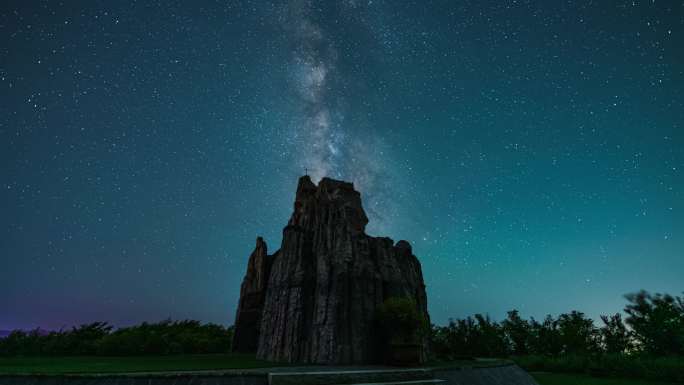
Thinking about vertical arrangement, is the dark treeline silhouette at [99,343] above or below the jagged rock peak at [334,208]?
below

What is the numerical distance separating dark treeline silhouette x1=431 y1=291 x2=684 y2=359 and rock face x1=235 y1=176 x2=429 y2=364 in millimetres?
15953

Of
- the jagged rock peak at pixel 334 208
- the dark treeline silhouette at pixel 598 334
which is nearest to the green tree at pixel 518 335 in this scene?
the dark treeline silhouette at pixel 598 334

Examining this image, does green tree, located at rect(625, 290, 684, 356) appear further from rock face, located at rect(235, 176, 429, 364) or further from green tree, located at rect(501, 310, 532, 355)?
rock face, located at rect(235, 176, 429, 364)

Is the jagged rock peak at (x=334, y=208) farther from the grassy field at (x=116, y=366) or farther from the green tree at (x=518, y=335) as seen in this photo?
the green tree at (x=518, y=335)

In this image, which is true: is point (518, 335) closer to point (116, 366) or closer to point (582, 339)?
point (582, 339)

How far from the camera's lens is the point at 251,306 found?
28.3 metres

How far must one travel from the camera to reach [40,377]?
9.46 metres

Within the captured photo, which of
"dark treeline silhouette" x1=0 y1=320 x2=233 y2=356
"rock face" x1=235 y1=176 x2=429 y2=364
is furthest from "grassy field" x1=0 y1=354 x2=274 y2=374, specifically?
"dark treeline silhouette" x1=0 y1=320 x2=233 y2=356

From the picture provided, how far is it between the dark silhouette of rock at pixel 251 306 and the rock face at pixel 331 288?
698 cm

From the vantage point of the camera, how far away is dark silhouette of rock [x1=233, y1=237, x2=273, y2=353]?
27344 mm

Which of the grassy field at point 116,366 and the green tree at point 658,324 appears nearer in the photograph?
the grassy field at point 116,366

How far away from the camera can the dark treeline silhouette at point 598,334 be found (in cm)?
3350

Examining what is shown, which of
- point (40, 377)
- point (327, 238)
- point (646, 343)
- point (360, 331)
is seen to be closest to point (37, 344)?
point (40, 377)

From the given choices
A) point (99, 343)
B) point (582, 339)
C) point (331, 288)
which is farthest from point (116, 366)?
point (582, 339)
